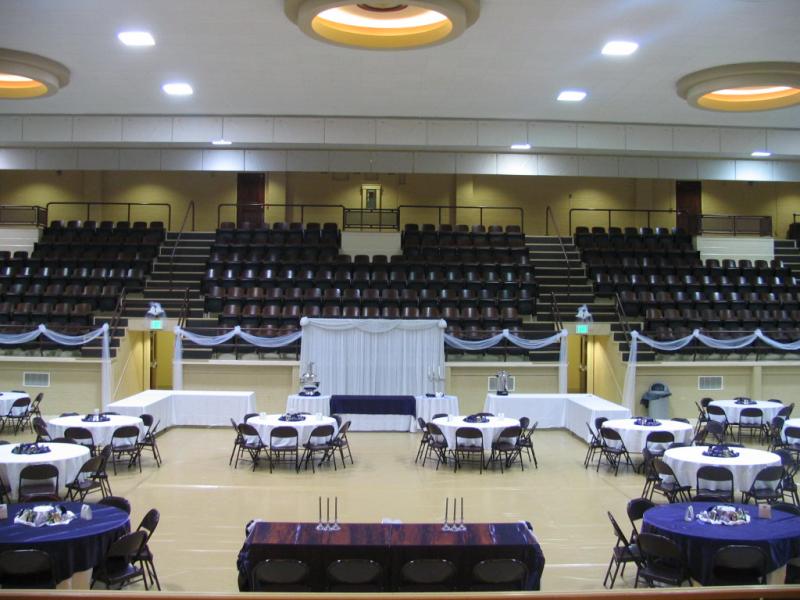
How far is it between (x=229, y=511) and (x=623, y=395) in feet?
32.9

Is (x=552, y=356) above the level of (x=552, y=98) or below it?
below

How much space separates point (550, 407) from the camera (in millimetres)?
14875

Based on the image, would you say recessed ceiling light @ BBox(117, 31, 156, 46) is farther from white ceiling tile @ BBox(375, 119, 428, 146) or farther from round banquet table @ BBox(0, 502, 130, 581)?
round banquet table @ BBox(0, 502, 130, 581)

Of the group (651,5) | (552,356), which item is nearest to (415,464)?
(552,356)

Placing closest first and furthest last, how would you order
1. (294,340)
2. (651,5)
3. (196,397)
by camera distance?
(651,5) < (196,397) < (294,340)

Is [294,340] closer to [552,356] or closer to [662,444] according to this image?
[552,356]

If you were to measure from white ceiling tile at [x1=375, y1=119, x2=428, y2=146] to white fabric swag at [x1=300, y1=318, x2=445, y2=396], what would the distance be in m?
4.68

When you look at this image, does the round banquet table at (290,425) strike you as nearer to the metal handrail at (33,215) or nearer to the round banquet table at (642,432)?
the round banquet table at (642,432)

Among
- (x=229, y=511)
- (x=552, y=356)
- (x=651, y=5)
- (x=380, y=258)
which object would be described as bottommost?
(x=229, y=511)

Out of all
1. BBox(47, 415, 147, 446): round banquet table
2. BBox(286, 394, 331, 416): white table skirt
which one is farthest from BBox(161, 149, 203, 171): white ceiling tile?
BBox(47, 415, 147, 446): round banquet table

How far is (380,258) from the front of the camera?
20.0 m

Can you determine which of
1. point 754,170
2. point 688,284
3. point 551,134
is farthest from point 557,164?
point 754,170

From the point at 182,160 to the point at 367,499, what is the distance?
13867mm

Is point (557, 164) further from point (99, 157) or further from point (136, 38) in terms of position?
point (99, 157)
